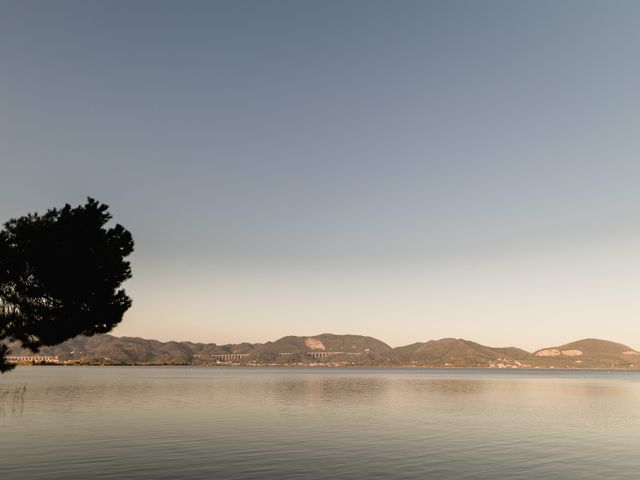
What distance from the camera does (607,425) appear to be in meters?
62.2

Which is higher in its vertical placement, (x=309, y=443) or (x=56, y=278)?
(x=56, y=278)

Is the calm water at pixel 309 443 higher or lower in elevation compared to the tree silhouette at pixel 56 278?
lower

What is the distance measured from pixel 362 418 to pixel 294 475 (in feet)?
112

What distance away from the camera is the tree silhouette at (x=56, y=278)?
117 feet

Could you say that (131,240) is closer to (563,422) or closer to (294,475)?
(294,475)

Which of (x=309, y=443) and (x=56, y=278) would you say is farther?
(x=309, y=443)

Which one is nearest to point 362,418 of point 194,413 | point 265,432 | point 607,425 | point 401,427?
point 401,427

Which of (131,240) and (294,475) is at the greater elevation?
(131,240)

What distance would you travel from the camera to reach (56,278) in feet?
118

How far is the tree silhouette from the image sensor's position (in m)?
35.7

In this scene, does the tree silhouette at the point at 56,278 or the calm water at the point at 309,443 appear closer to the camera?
the calm water at the point at 309,443

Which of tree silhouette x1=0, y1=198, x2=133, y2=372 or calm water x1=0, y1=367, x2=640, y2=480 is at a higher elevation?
tree silhouette x1=0, y1=198, x2=133, y2=372

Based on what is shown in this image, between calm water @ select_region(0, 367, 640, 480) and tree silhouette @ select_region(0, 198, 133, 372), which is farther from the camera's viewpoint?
tree silhouette @ select_region(0, 198, 133, 372)

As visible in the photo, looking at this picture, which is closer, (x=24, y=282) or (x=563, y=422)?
(x=24, y=282)
